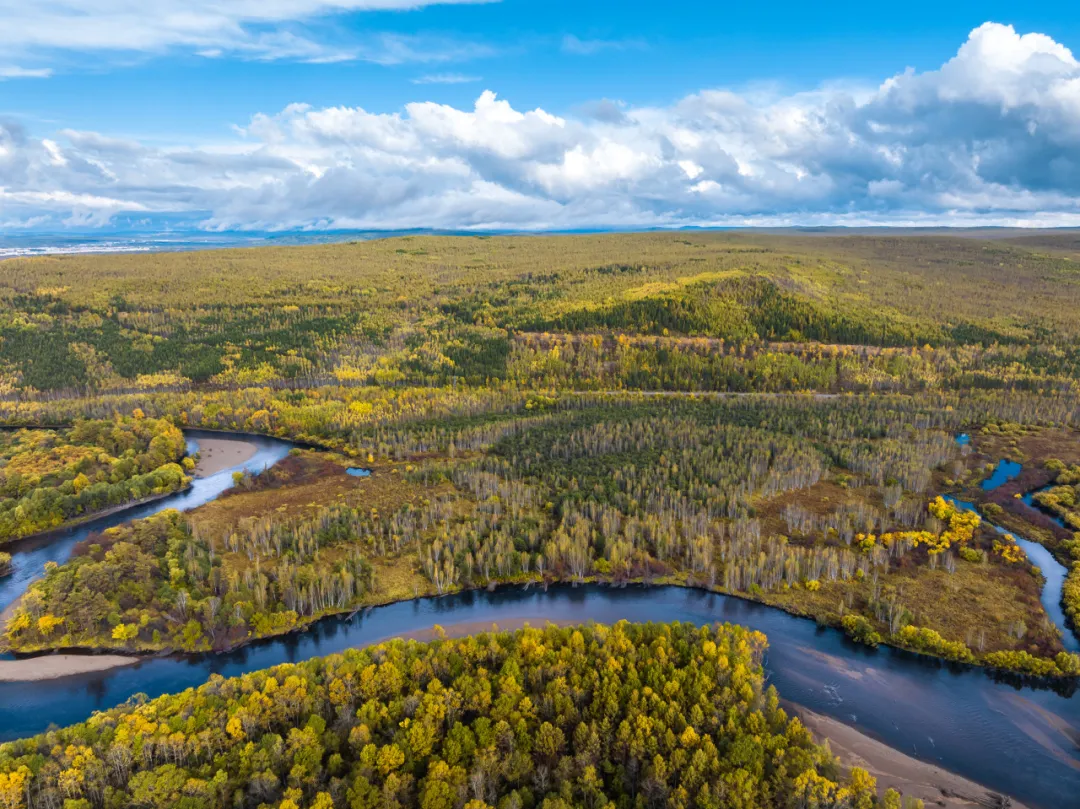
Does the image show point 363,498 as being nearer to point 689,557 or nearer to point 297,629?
point 297,629

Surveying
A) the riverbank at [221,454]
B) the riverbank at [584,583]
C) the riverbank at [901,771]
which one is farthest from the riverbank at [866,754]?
the riverbank at [221,454]

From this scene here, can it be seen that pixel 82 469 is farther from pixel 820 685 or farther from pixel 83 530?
pixel 820 685

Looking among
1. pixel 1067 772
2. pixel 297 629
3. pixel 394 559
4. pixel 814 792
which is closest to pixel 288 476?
pixel 394 559

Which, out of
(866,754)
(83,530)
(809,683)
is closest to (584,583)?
(809,683)

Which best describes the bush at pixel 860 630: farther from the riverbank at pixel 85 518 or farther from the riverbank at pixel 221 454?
the riverbank at pixel 221 454

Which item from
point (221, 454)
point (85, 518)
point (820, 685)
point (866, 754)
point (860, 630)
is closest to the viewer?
point (866, 754)

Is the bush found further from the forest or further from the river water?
the river water
